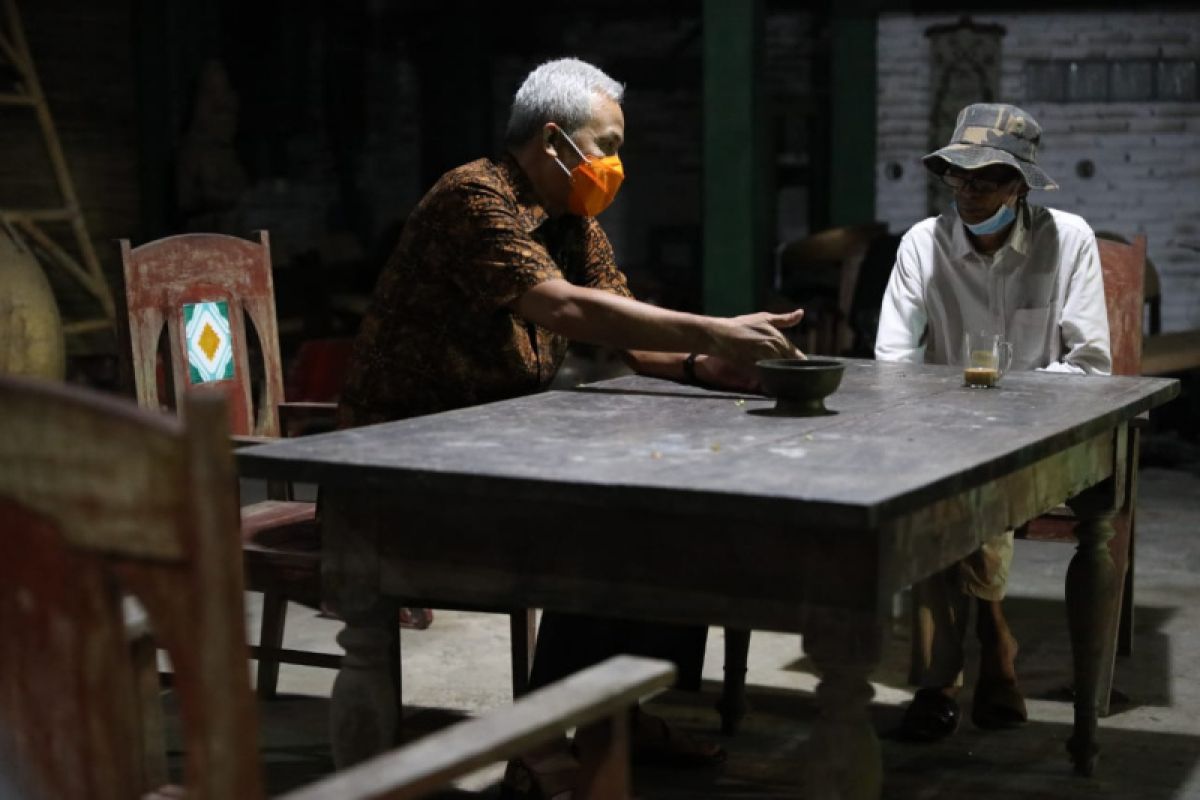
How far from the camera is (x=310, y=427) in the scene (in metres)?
8.80

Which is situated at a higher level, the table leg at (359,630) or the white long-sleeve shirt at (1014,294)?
the white long-sleeve shirt at (1014,294)

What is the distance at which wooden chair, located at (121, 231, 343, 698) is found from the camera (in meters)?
3.82

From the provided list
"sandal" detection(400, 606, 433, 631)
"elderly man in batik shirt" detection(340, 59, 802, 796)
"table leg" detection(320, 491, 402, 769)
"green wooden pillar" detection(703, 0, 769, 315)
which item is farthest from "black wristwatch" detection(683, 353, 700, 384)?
"green wooden pillar" detection(703, 0, 769, 315)

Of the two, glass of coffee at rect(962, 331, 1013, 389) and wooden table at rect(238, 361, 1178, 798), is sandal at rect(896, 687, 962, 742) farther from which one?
wooden table at rect(238, 361, 1178, 798)

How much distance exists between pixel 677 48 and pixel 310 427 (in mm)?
5003

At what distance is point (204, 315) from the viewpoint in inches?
162

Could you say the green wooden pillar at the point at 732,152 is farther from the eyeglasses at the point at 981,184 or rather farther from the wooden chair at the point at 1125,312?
the eyeglasses at the point at 981,184

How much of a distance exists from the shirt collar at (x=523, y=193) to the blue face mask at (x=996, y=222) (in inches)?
47.3

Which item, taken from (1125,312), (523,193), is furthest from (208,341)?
(1125,312)

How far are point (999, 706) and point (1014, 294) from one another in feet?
3.38

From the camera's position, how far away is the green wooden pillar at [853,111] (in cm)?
1097

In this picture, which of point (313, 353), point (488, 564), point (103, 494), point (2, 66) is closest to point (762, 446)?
point (488, 564)

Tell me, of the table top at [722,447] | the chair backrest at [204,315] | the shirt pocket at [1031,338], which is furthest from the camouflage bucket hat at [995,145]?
the chair backrest at [204,315]

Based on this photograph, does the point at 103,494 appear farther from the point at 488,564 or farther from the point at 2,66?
the point at 2,66
